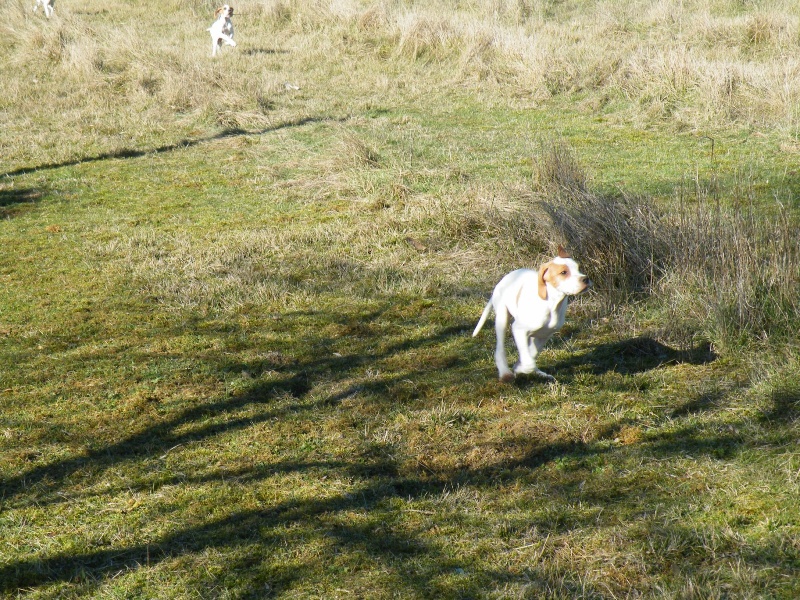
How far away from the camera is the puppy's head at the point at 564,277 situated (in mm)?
4168

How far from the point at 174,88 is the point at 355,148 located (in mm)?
5408

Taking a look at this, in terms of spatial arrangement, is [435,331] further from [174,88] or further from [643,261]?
[174,88]

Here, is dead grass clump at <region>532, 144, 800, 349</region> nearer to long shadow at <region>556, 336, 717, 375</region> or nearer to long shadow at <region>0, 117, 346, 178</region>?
long shadow at <region>556, 336, 717, 375</region>

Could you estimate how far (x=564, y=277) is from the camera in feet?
13.9

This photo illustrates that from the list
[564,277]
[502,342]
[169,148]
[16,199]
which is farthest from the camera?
[169,148]

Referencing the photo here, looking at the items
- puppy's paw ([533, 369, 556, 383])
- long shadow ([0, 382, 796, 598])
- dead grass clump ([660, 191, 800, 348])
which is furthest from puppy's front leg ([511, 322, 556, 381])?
dead grass clump ([660, 191, 800, 348])

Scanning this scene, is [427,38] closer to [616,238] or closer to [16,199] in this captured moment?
[16,199]

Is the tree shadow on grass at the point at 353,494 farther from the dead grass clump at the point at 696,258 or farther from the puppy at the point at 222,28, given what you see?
the puppy at the point at 222,28

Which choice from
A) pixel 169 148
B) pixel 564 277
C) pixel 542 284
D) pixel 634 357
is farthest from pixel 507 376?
pixel 169 148

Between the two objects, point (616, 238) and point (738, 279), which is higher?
point (616, 238)

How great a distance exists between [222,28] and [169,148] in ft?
19.7

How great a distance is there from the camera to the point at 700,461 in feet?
13.5

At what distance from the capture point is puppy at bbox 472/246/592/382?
425cm

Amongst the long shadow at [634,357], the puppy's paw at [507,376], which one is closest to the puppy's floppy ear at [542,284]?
the puppy's paw at [507,376]
